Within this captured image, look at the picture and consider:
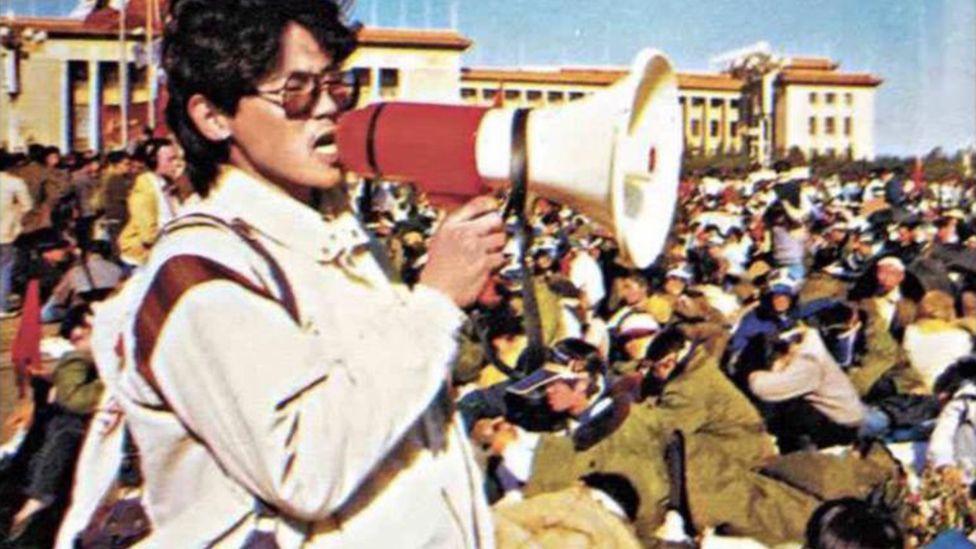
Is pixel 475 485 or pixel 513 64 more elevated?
pixel 513 64

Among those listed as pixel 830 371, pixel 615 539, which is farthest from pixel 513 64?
pixel 615 539

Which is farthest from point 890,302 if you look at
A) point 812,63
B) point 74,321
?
point 74,321

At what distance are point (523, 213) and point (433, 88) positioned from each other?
469 centimetres

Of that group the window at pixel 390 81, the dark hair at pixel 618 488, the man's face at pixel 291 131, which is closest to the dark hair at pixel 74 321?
the window at pixel 390 81

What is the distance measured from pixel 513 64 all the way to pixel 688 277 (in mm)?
2793

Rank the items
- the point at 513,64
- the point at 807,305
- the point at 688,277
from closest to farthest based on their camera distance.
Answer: the point at 513,64 → the point at 807,305 → the point at 688,277

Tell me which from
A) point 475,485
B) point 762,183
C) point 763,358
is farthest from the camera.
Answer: point 762,183

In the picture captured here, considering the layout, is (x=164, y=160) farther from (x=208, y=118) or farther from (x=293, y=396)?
(x=293, y=396)

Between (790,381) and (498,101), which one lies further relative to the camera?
(790,381)

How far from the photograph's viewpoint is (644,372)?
541 cm

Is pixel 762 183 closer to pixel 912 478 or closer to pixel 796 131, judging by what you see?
pixel 796 131

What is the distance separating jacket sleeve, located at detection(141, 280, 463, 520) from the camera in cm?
113

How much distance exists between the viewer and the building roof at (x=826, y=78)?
8.22 metres

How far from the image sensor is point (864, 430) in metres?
5.34
